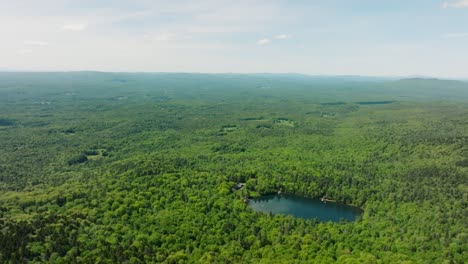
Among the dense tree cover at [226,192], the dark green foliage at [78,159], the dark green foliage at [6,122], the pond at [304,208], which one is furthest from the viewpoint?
the dark green foliage at [6,122]

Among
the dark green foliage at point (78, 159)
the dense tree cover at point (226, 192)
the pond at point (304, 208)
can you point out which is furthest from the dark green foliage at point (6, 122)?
the pond at point (304, 208)

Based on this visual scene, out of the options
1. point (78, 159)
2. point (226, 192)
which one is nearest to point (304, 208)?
point (226, 192)

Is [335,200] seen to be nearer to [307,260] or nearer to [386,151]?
[307,260]

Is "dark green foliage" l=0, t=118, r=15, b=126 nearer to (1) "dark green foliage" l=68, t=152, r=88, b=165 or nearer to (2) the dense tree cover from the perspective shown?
(2) the dense tree cover

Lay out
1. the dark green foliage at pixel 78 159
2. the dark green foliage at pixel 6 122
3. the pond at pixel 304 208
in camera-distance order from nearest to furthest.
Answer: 1. the pond at pixel 304 208
2. the dark green foliage at pixel 78 159
3. the dark green foliage at pixel 6 122

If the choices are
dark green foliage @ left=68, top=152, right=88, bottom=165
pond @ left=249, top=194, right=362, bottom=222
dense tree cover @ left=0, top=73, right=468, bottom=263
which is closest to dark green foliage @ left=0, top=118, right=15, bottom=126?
dense tree cover @ left=0, top=73, right=468, bottom=263

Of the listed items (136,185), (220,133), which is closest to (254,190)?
(136,185)

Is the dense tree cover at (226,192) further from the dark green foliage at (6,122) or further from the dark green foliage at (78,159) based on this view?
the dark green foliage at (6,122)

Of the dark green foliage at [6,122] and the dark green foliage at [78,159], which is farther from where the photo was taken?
the dark green foliage at [6,122]
